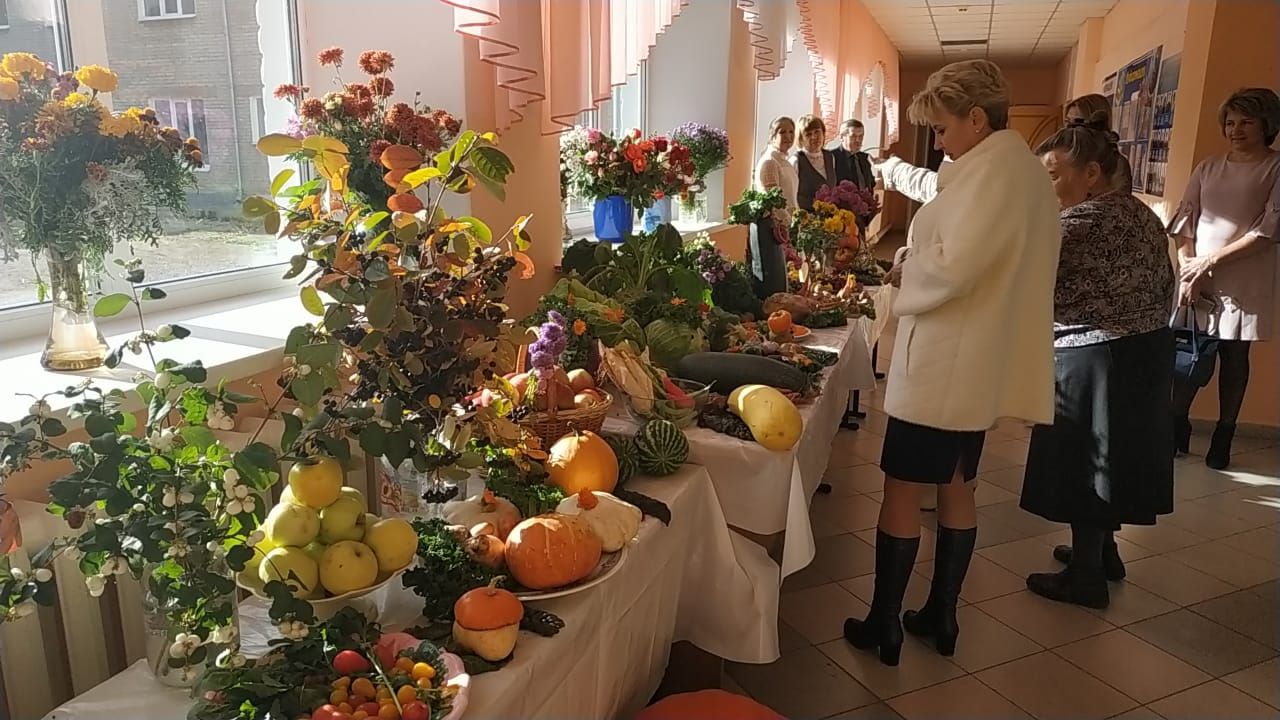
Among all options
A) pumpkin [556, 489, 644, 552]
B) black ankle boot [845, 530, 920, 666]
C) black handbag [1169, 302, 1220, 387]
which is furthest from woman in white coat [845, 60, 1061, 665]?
black handbag [1169, 302, 1220, 387]

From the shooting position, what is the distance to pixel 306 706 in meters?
0.97

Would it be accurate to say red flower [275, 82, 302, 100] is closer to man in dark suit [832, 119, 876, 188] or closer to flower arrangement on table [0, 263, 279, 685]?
flower arrangement on table [0, 263, 279, 685]

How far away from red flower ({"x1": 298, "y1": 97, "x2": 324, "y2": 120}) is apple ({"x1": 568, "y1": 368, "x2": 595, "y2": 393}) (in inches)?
28.6

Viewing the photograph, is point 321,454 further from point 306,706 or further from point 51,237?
point 51,237

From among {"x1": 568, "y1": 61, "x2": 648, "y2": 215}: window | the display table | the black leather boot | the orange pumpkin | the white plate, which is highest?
{"x1": 568, "y1": 61, "x2": 648, "y2": 215}: window

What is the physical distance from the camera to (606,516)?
145 centimetres

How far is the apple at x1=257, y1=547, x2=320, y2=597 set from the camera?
3.73ft

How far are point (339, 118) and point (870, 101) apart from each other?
28.9 ft

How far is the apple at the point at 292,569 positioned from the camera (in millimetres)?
1138

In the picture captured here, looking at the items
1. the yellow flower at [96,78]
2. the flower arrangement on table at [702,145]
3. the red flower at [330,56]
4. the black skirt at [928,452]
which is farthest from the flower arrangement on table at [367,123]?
the flower arrangement on table at [702,145]

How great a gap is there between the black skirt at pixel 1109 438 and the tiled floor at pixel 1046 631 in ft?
1.14

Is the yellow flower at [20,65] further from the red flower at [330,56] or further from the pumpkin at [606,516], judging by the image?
the pumpkin at [606,516]

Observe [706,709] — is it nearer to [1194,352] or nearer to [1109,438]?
[1109,438]

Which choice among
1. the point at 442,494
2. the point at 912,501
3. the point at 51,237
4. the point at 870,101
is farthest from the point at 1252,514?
the point at 870,101
